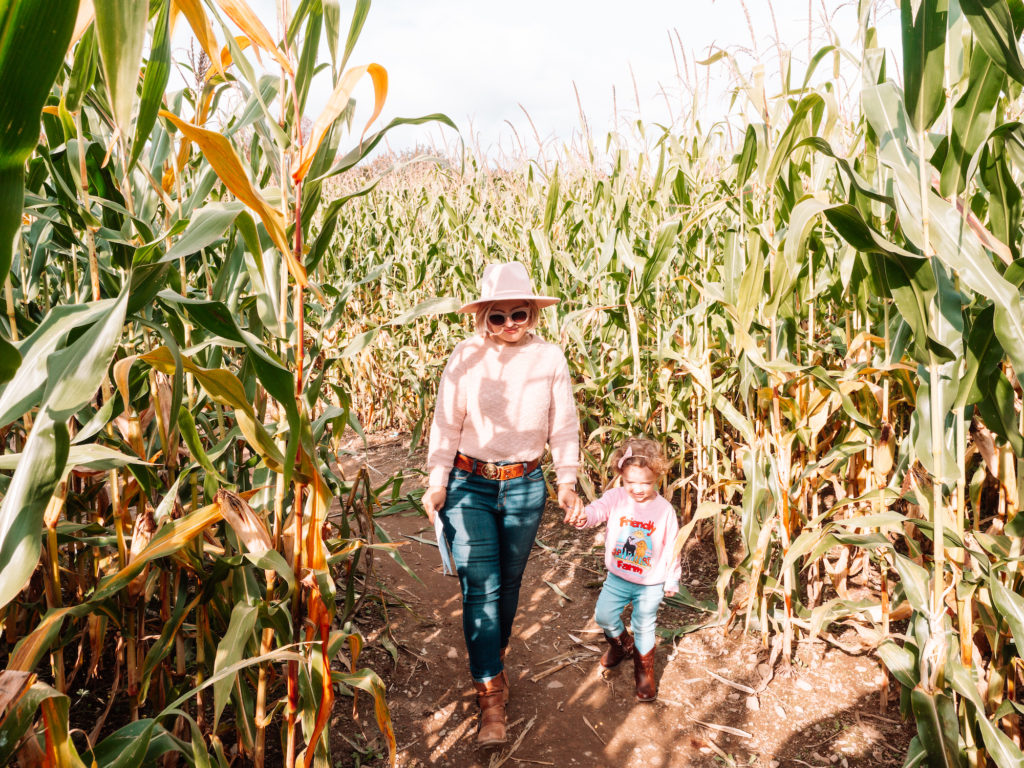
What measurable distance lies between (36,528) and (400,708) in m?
1.99

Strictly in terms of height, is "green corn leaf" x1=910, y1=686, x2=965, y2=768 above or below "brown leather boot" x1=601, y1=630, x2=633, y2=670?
above

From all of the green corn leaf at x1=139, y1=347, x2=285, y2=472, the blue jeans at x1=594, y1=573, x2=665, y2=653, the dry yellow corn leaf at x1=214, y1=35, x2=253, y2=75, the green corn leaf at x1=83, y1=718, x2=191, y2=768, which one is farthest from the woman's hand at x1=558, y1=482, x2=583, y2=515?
the dry yellow corn leaf at x1=214, y1=35, x2=253, y2=75

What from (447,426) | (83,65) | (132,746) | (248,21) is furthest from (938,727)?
(83,65)

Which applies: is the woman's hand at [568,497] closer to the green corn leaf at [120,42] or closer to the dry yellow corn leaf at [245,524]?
the dry yellow corn leaf at [245,524]

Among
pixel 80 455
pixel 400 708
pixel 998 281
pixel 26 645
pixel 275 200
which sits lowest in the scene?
pixel 400 708

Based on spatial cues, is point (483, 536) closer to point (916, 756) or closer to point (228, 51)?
point (916, 756)

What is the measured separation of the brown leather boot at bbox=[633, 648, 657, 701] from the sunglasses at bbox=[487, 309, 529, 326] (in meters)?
1.35

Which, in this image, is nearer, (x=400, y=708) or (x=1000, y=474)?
(x=1000, y=474)

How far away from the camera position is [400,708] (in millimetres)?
2547

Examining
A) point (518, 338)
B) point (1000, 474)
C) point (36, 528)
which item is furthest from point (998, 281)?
point (36, 528)

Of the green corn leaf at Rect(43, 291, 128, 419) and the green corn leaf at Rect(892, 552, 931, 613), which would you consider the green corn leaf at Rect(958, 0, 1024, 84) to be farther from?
the green corn leaf at Rect(43, 291, 128, 419)

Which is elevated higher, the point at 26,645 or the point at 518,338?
the point at 518,338

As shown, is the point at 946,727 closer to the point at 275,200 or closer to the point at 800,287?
the point at 800,287

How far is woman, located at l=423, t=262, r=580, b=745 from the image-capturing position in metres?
2.39
